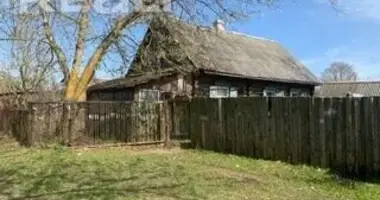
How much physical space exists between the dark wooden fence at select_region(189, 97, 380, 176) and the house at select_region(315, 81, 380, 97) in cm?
2857

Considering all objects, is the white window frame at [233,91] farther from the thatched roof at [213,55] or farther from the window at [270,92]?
the window at [270,92]

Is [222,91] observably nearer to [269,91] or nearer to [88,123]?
[269,91]

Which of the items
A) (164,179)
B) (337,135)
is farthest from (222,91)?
(164,179)

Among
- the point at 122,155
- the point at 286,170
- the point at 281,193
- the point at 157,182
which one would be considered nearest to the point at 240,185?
the point at 281,193

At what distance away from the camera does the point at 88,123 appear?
1630 cm

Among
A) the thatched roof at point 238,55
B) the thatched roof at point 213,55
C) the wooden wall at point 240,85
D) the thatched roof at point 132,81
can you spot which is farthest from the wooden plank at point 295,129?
the wooden wall at point 240,85

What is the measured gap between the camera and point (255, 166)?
11.6 metres

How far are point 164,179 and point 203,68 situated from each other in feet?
47.0

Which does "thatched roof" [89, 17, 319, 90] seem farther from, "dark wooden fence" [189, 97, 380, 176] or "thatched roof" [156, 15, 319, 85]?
"dark wooden fence" [189, 97, 380, 176]

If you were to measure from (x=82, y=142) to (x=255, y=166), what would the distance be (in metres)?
6.50

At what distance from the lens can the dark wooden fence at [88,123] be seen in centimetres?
1562

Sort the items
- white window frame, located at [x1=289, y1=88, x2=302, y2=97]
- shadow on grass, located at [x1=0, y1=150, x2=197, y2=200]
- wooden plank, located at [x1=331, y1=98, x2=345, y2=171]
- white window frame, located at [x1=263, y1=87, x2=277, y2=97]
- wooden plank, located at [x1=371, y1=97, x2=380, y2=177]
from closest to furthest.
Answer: shadow on grass, located at [x1=0, y1=150, x2=197, y2=200] < wooden plank, located at [x1=371, y1=97, x2=380, y2=177] < wooden plank, located at [x1=331, y1=98, x2=345, y2=171] < white window frame, located at [x1=263, y1=87, x2=277, y2=97] < white window frame, located at [x1=289, y1=88, x2=302, y2=97]

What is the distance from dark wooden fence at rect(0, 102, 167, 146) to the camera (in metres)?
15.6

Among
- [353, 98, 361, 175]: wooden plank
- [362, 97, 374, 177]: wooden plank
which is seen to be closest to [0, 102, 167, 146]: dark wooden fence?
[353, 98, 361, 175]: wooden plank
